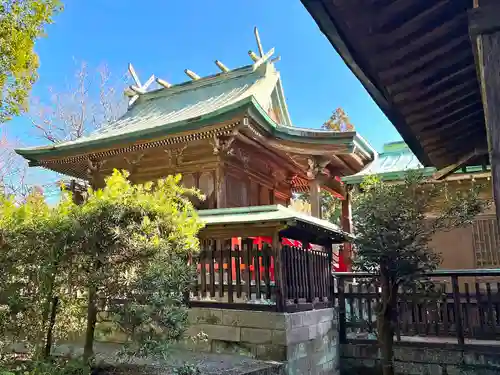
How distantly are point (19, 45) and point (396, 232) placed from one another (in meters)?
6.22

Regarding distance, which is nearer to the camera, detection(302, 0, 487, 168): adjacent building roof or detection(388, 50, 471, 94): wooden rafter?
detection(302, 0, 487, 168): adjacent building roof

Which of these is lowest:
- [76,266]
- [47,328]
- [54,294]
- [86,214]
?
[47,328]

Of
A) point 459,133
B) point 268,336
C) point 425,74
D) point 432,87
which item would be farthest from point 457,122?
point 268,336

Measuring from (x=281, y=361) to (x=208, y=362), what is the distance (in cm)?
106

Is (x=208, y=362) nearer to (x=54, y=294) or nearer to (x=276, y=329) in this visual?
(x=276, y=329)

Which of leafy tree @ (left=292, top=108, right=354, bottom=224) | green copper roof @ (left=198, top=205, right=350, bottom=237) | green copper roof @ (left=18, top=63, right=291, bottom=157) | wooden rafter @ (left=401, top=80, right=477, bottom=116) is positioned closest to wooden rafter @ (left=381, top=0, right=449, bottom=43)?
wooden rafter @ (left=401, top=80, right=477, bottom=116)

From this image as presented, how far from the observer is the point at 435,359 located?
763cm

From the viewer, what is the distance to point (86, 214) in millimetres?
5117

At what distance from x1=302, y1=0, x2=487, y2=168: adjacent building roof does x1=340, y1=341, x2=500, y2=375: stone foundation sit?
4629 mm

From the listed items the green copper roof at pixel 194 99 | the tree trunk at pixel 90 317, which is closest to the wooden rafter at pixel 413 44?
the tree trunk at pixel 90 317

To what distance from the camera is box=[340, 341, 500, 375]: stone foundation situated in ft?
24.0

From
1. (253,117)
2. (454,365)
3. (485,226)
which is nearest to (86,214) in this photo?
(253,117)

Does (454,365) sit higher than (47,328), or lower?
lower

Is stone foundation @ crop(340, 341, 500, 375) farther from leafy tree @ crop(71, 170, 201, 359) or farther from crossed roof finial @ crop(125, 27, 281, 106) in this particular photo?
crossed roof finial @ crop(125, 27, 281, 106)
